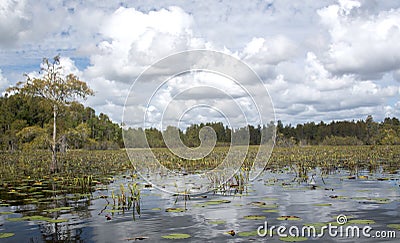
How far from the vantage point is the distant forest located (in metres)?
21.5

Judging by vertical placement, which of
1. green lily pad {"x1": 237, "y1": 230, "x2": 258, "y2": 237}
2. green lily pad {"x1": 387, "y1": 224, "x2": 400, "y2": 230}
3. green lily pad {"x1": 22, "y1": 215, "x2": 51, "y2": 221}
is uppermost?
green lily pad {"x1": 22, "y1": 215, "x2": 51, "y2": 221}

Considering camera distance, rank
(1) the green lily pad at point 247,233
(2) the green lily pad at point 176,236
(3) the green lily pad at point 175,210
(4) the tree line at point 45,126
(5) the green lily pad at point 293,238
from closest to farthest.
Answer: (5) the green lily pad at point 293,238
(2) the green lily pad at point 176,236
(1) the green lily pad at point 247,233
(3) the green lily pad at point 175,210
(4) the tree line at point 45,126

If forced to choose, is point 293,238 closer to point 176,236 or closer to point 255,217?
point 255,217

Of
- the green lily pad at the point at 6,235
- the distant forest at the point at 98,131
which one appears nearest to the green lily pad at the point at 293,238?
the green lily pad at the point at 6,235

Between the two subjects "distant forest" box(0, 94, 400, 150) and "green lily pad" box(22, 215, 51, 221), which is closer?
"green lily pad" box(22, 215, 51, 221)

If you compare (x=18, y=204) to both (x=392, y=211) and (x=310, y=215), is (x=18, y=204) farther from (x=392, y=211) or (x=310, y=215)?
(x=392, y=211)

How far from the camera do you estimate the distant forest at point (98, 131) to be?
21.5 meters

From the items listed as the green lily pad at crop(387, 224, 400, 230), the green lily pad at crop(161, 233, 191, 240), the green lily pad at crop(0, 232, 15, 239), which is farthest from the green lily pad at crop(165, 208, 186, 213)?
the green lily pad at crop(387, 224, 400, 230)

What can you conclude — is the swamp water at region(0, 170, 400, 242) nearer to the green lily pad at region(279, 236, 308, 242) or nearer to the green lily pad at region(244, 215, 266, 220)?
the green lily pad at region(244, 215, 266, 220)

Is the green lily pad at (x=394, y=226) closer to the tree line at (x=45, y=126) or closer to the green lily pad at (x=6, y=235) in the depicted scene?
the green lily pad at (x=6, y=235)

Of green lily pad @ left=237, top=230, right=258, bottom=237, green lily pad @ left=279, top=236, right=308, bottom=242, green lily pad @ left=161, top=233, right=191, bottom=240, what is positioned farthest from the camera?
green lily pad @ left=237, top=230, right=258, bottom=237

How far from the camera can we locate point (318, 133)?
109 metres

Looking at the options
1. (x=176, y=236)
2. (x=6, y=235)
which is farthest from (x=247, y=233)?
(x=6, y=235)

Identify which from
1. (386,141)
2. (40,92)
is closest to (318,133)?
(386,141)
